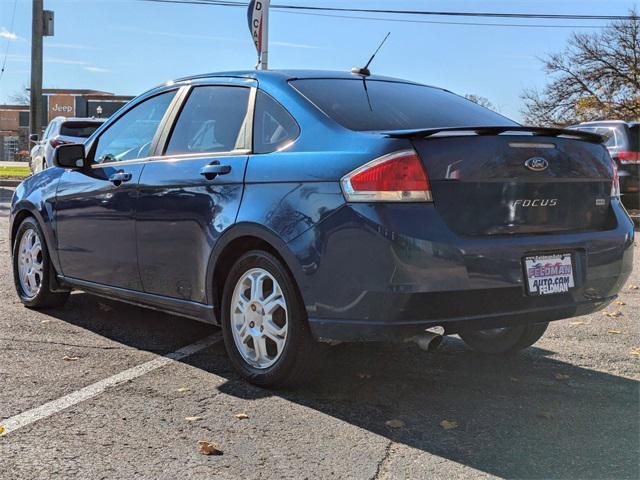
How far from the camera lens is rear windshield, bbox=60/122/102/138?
51.5 ft

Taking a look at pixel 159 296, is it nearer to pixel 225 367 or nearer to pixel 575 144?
pixel 225 367

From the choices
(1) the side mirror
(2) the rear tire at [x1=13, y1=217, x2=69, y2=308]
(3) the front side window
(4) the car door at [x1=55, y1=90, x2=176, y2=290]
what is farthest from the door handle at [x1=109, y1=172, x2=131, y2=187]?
(2) the rear tire at [x1=13, y1=217, x2=69, y2=308]

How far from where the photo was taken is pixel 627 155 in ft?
42.9

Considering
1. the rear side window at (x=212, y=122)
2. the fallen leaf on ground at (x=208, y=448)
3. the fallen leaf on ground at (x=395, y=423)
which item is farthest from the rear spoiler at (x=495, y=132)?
the fallen leaf on ground at (x=208, y=448)

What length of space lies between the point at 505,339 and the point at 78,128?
518 inches

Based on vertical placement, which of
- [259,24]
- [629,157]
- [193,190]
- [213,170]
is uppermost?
[259,24]

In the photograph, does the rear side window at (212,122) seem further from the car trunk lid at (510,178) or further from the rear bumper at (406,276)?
the car trunk lid at (510,178)

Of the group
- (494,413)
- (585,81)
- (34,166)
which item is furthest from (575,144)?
(585,81)

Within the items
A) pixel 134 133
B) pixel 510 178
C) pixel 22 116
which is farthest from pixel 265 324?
pixel 22 116

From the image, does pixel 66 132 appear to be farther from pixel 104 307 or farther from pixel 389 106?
pixel 389 106

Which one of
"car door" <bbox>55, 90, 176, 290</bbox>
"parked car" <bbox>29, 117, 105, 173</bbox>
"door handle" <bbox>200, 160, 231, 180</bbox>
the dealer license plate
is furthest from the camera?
"parked car" <bbox>29, 117, 105, 173</bbox>

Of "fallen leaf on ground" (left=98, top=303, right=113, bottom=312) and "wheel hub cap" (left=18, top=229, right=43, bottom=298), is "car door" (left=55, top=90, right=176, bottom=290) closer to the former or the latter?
"wheel hub cap" (left=18, top=229, right=43, bottom=298)

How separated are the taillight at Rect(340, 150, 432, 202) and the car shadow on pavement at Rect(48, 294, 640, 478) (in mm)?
1024

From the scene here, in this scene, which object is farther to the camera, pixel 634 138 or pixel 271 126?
pixel 634 138
